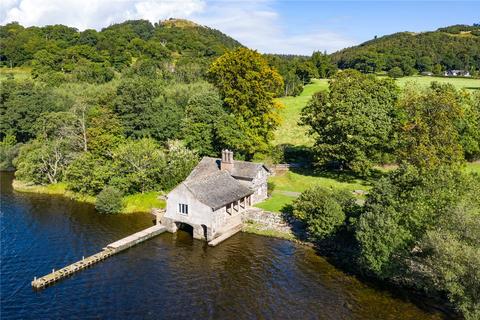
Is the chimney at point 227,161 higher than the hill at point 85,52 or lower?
lower

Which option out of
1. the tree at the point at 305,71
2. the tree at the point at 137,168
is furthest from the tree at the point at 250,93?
the tree at the point at 305,71

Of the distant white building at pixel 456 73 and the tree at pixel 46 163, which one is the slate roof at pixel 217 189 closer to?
the tree at pixel 46 163

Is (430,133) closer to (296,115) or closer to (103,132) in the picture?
(103,132)

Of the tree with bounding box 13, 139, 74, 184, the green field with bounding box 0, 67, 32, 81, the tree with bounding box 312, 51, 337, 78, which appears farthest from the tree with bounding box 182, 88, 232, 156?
the tree with bounding box 312, 51, 337, 78

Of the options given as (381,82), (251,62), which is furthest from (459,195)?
(251,62)

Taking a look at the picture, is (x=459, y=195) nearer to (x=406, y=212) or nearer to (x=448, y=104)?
(x=406, y=212)

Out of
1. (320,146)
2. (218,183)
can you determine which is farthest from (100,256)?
(320,146)

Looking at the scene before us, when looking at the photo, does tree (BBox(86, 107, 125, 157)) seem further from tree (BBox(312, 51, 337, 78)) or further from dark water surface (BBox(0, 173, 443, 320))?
tree (BBox(312, 51, 337, 78))
